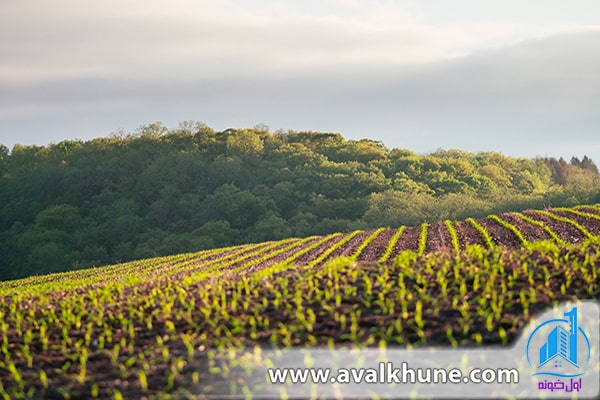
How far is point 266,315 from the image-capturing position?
9.96m

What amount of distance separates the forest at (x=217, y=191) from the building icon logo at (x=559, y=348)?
47.9m

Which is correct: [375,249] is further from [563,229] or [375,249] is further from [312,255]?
[563,229]

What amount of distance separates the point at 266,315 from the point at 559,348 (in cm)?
372

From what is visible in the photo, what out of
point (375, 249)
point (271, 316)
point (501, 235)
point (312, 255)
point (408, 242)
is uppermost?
point (501, 235)

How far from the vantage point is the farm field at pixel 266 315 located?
8.59 meters

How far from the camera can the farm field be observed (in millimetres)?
8586

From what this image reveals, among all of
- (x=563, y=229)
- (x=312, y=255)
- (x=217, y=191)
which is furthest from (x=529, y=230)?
(x=217, y=191)

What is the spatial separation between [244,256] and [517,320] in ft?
69.1

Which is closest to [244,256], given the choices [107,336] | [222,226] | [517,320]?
[107,336]

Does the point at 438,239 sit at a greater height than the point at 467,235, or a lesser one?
lesser

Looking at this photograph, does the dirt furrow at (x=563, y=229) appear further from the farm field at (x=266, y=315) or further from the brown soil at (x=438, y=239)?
the farm field at (x=266, y=315)

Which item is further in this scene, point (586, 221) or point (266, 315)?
point (586, 221)

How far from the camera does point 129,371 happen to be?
8.53 metres

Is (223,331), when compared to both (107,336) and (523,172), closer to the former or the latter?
(107,336)
